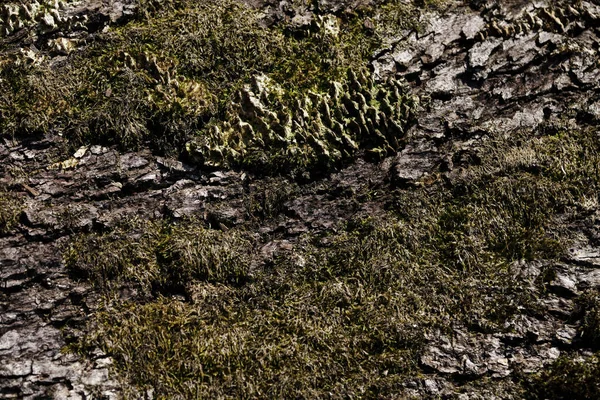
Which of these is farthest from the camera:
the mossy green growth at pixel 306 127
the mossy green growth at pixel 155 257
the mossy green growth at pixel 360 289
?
the mossy green growth at pixel 306 127

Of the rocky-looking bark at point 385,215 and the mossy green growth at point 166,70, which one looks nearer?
the rocky-looking bark at point 385,215

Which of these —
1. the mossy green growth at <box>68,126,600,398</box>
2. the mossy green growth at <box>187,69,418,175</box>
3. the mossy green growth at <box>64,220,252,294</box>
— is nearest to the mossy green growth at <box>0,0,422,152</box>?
the mossy green growth at <box>187,69,418,175</box>

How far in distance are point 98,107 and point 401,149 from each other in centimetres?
493

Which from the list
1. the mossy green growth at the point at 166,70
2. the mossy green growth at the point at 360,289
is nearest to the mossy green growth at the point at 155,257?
the mossy green growth at the point at 360,289

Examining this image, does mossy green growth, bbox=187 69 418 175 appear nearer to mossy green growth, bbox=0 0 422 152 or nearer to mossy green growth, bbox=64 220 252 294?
mossy green growth, bbox=0 0 422 152

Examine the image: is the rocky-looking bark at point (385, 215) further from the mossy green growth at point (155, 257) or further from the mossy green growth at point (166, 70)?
the mossy green growth at point (166, 70)

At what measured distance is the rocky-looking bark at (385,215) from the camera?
23.2 feet

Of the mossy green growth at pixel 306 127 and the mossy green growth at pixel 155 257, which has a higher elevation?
the mossy green growth at pixel 306 127

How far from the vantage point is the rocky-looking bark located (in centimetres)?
706

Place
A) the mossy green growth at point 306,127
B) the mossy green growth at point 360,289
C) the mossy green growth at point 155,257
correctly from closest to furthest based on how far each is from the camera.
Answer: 1. the mossy green growth at point 360,289
2. the mossy green growth at point 155,257
3. the mossy green growth at point 306,127

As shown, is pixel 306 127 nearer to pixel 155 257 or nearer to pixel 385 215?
pixel 385 215

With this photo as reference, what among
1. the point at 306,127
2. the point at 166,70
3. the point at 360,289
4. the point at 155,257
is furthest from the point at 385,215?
the point at 166,70

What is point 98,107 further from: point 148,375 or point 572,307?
point 572,307

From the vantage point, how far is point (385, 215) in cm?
862
